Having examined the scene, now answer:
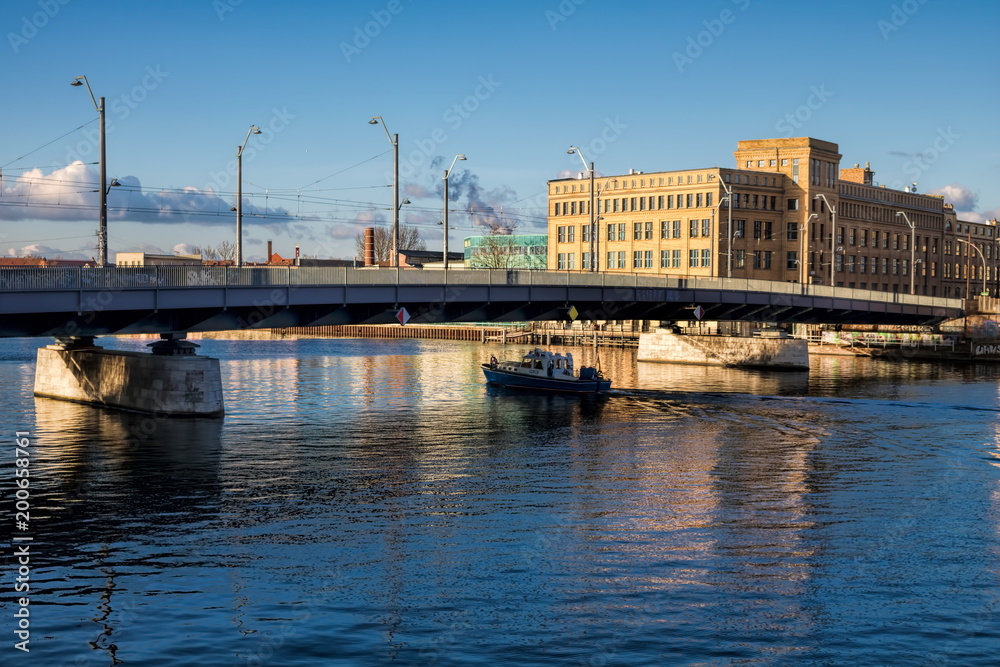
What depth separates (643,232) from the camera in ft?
560

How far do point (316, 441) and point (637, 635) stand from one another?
31320mm

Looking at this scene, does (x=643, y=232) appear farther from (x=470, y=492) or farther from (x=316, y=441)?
(x=470, y=492)

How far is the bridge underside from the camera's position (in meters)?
49.7

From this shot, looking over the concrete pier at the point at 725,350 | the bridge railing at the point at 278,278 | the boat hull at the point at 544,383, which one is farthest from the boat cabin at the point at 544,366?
the concrete pier at the point at 725,350

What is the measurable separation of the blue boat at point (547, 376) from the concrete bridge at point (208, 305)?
166 inches

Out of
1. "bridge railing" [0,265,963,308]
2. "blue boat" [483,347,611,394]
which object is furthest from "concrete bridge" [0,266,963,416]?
"blue boat" [483,347,611,394]

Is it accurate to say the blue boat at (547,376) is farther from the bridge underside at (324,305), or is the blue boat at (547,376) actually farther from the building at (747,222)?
the building at (747,222)

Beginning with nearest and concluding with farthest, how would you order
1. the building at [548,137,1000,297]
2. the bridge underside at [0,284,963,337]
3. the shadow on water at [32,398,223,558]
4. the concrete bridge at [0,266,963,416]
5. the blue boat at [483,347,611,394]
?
the shadow on water at [32,398,223,558], the concrete bridge at [0,266,963,416], the bridge underside at [0,284,963,337], the blue boat at [483,347,611,394], the building at [548,137,1000,297]

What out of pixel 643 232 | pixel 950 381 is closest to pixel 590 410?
pixel 950 381

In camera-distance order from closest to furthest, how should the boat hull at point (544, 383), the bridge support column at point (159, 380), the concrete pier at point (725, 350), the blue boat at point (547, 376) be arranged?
the bridge support column at point (159, 380) < the boat hull at point (544, 383) < the blue boat at point (547, 376) < the concrete pier at point (725, 350)

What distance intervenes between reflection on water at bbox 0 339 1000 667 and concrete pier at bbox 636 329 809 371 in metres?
39.4

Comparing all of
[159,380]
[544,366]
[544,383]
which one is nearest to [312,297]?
[159,380]

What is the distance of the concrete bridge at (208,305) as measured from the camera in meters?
49.5

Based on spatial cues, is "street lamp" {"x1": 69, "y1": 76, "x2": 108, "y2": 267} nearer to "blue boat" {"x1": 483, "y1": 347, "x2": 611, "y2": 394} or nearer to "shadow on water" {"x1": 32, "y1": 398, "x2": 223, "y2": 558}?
"shadow on water" {"x1": 32, "y1": 398, "x2": 223, "y2": 558}
